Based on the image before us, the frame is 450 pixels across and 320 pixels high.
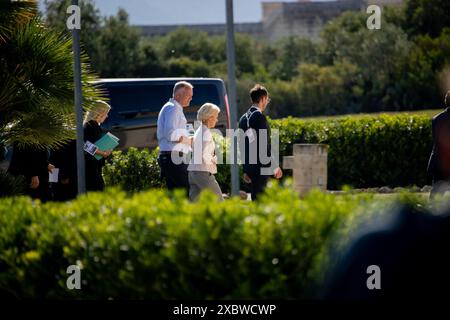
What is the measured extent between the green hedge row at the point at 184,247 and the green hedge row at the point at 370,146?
10.9m

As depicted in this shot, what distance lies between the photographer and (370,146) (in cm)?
1595

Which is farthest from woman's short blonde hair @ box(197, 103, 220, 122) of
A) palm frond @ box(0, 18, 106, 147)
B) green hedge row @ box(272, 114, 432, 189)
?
green hedge row @ box(272, 114, 432, 189)

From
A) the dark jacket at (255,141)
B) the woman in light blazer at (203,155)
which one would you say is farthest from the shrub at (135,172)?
the woman in light blazer at (203,155)

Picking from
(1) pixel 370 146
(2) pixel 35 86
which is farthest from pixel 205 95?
(2) pixel 35 86

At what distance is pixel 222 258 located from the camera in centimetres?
420

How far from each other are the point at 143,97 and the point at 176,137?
19.0ft

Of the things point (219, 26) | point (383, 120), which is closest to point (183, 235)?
point (383, 120)

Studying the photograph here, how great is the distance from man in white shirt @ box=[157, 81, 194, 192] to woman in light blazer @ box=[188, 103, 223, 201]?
7.5 inches

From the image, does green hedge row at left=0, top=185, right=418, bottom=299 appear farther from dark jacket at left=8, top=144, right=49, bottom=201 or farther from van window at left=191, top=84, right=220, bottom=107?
van window at left=191, top=84, right=220, bottom=107

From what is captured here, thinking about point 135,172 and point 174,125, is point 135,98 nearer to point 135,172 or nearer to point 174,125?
point 135,172

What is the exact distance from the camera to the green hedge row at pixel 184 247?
13.6ft

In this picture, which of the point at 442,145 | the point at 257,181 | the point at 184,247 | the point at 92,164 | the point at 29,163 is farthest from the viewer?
the point at 92,164

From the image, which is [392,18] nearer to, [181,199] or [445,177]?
[445,177]
